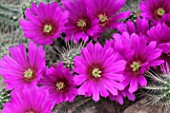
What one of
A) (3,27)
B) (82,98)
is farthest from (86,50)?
(3,27)

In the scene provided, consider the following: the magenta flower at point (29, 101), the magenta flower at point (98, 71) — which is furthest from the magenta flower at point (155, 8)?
the magenta flower at point (29, 101)

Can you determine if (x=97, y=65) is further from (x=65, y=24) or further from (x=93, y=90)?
(x=65, y=24)

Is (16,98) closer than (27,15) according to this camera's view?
Yes

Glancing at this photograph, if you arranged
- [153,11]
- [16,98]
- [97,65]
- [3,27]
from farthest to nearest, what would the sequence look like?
1. [3,27]
2. [153,11]
3. [97,65]
4. [16,98]

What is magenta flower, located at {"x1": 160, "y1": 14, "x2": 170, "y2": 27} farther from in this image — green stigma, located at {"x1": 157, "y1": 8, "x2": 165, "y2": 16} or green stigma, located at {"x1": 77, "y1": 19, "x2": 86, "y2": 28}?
green stigma, located at {"x1": 77, "y1": 19, "x2": 86, "y2": 28}

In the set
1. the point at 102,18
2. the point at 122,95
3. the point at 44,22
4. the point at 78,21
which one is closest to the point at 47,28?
the point at 44,22

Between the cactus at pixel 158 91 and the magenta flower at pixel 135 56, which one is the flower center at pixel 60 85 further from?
the cactus at pixel 158 91

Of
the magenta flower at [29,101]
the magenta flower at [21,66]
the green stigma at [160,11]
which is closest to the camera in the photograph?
the magenta flower at [29,101]
